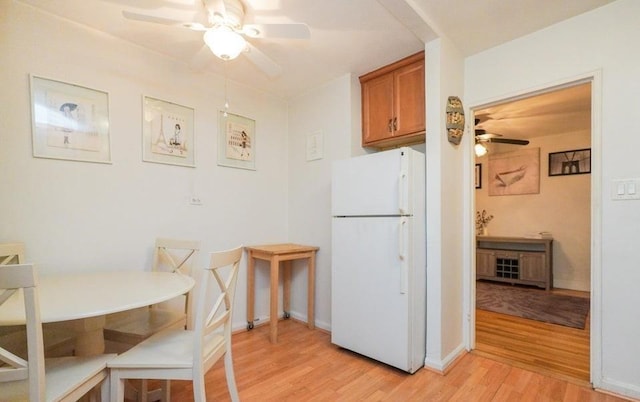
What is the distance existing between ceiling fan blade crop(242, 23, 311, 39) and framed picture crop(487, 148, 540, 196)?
474 centimetres

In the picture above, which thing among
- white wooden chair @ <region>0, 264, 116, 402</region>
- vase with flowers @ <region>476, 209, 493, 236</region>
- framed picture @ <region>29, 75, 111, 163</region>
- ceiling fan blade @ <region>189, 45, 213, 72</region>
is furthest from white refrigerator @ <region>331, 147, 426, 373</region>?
vase with flowers @ <region>476, 209, 493, 236</region>

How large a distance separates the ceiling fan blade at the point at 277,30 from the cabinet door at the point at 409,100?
116cm

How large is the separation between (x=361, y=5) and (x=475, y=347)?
2.69 m

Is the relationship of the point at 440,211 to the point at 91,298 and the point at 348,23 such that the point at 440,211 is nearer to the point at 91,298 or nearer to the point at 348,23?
the point at 348,23

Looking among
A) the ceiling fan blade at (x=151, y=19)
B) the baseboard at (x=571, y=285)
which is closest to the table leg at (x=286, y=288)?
the ceiling fan blade at (x=151, y=19)

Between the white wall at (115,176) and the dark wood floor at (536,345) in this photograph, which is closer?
the white wall at (115,176)

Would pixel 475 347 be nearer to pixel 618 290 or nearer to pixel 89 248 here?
pixel 618 290

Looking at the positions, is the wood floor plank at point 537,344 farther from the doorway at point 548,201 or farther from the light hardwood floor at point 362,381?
the light hardwood floor at point 362,381

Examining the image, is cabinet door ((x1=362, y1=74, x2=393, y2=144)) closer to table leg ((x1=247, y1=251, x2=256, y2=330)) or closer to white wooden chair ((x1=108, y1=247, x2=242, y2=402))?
table leg ((x1=247, y1=251, x2=256, y2=330))

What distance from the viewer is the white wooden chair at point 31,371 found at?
95 centimetres

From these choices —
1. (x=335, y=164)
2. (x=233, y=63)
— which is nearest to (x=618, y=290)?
(x=335, y=164)

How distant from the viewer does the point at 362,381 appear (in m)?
2.00

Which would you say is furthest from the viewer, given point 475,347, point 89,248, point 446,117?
point 475,347

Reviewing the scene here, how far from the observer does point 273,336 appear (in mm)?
2596
